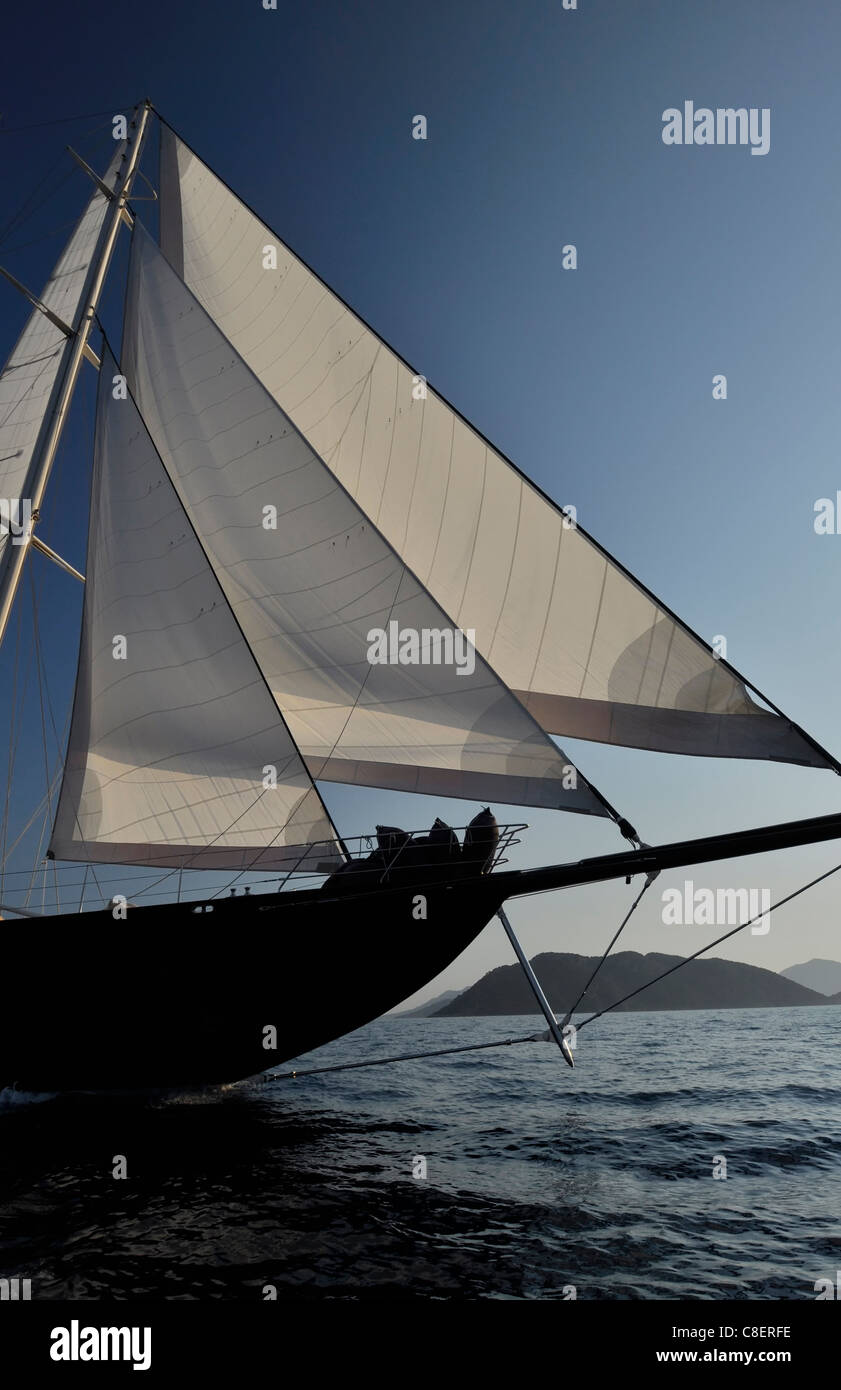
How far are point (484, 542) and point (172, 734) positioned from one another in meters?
5.93

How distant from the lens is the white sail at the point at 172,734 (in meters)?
10.0

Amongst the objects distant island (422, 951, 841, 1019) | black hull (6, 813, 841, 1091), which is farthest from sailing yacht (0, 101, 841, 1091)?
distant island (422, 951, 841, 1019)

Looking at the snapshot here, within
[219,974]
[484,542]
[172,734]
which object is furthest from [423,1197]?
[484,542]

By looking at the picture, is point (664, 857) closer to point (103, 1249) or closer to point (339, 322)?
point (103, 1249)

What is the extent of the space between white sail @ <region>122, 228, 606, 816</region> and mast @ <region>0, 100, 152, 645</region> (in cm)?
183

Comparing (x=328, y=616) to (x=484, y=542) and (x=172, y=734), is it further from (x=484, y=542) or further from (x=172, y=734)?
(x=172, y=734)

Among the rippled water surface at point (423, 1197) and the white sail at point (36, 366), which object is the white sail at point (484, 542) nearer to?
the white sail at point (36, 366)

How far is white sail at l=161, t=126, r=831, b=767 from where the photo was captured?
28.5 feet

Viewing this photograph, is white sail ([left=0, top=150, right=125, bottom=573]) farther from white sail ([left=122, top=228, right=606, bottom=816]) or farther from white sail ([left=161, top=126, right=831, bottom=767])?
white sail ([left=161, top=126, right=831, bottom=767])

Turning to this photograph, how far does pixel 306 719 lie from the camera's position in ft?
Answer: 35.2
